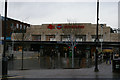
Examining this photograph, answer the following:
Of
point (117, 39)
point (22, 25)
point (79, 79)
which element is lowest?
point (79, 79)

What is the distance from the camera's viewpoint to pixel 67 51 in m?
54.2

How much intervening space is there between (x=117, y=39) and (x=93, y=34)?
→ 24.4 feet

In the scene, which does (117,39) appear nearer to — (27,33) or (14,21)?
(27,33)

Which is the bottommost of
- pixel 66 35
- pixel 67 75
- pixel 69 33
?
pixel 67 75

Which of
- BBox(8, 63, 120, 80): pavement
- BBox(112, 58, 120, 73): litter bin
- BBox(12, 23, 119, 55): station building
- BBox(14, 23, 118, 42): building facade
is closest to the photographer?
BBox(8, 63, 120, 80): pavement

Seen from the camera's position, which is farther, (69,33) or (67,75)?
(69,33)

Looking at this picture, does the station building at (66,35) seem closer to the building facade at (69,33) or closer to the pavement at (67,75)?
the building facade at (69,33)

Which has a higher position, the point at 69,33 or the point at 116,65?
the point at 69,33

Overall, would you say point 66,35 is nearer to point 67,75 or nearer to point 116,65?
point 116,65

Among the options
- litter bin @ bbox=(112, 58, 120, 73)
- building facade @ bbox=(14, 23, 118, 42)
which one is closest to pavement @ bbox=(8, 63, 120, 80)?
litter bin @ bbox=(112, 58, 120, 73)

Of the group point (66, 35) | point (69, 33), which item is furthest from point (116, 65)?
point (66, 35)

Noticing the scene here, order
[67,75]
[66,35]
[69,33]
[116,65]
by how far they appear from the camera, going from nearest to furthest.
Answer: [67,75], [116,65], [69,33], [66,35]

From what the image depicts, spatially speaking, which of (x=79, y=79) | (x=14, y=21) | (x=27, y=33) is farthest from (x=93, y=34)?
(x=79, y=79)

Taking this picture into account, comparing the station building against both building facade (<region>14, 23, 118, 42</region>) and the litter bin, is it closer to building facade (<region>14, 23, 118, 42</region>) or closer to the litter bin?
building facade (<region>14, 23, 118, 42</region>)
